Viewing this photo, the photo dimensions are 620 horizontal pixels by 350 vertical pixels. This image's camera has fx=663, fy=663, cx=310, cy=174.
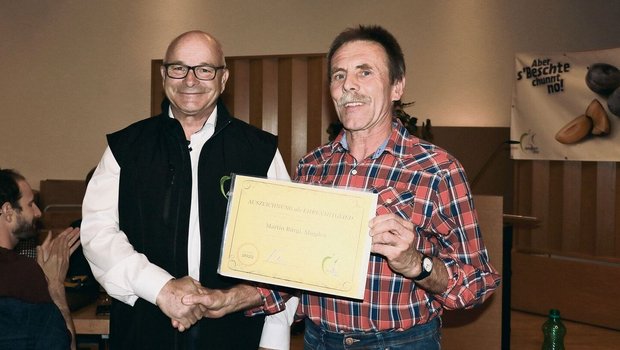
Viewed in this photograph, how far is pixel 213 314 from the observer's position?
191 centimetres

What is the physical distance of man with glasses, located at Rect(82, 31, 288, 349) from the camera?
2021 mm

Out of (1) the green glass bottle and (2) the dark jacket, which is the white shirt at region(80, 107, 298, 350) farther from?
(1) the green glass bottle

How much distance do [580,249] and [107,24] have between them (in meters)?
5.44

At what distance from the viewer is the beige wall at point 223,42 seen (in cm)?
687

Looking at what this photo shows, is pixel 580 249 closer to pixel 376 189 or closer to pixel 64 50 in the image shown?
pixel 376 189

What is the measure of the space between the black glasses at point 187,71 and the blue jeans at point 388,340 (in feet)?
2.87

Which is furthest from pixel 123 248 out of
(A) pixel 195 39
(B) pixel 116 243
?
(A) pixel 195 39

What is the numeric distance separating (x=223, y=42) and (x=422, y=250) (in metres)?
5.83

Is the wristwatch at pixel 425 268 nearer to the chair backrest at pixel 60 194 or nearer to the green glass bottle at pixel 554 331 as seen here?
the green glass bottle at pixel 554 331

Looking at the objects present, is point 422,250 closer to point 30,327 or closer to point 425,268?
point 425,268

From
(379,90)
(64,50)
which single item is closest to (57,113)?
(64,50)

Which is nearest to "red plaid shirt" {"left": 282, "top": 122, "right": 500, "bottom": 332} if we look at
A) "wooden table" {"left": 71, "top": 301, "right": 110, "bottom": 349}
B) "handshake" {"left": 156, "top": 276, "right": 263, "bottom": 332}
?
"handshake" {"left": 156, "top": 276, "right": 263, "bottom": 332}

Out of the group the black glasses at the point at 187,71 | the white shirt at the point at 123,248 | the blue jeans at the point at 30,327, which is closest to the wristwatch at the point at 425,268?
the white shirt at the point at 123,248

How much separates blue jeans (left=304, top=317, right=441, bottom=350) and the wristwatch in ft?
0.60
